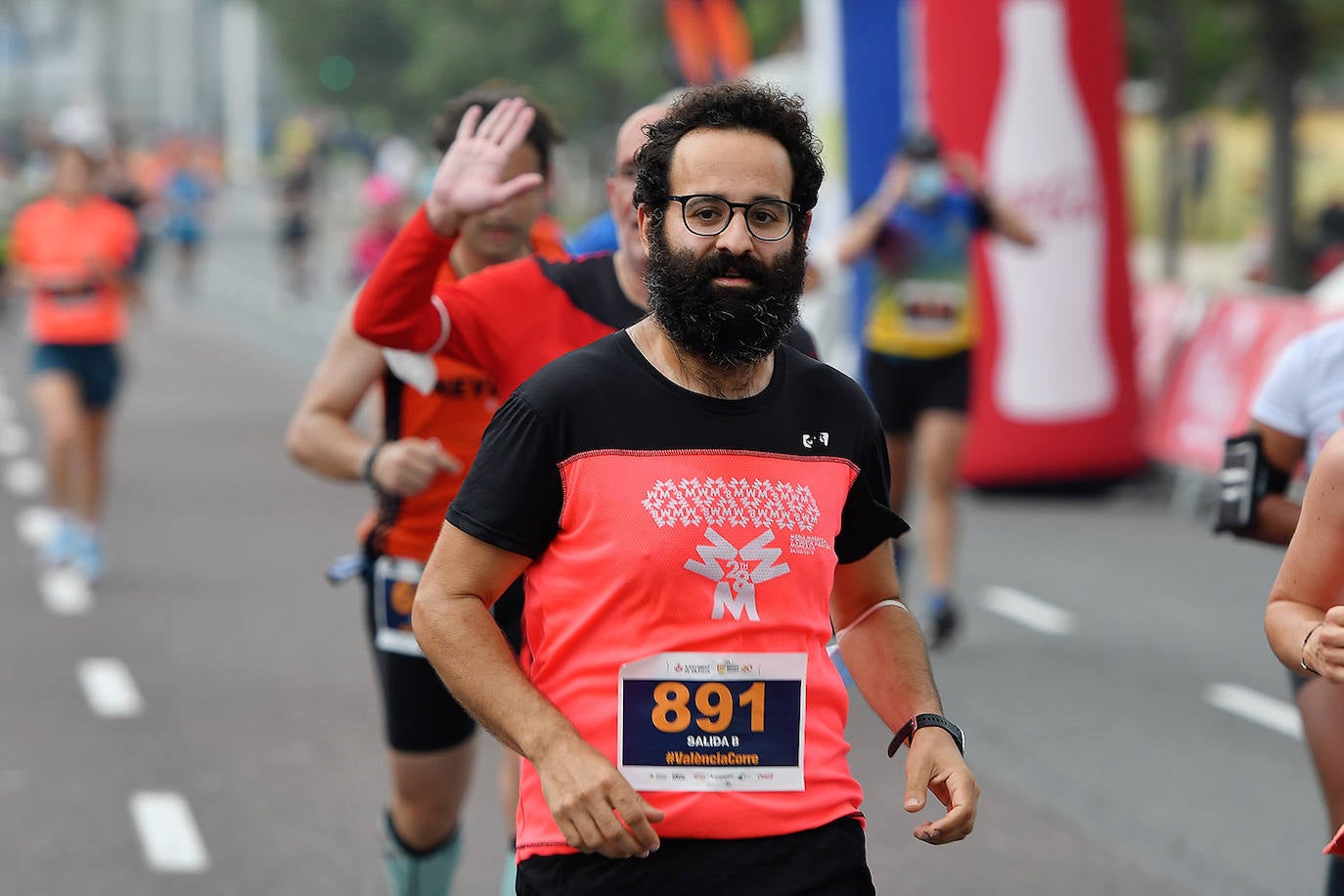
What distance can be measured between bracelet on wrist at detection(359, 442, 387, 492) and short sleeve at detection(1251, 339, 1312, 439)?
5.73 ft

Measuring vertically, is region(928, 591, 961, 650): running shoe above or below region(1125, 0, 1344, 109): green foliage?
below

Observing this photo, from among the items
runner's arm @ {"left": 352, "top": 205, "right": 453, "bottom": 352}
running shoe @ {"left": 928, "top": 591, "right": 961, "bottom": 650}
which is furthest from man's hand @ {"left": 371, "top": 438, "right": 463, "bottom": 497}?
running shoe @ {"left": 928, "top": 591, "right": 961, "bottom": 650}

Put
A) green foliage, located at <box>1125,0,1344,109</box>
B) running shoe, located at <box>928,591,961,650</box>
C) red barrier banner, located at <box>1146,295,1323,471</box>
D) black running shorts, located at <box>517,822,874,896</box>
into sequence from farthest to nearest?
1. green foliage, located at <box>1125,0,1344,109</box>
2. red barrier banner, located at <box>1146,295,1323,471</box>
3. running shoe, located at <box>928,591,961,650</box>
4. black running shorts, located at <box>517,822,874,896</box>

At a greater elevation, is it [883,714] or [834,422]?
[834,422]

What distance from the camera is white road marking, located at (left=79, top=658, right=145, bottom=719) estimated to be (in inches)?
298

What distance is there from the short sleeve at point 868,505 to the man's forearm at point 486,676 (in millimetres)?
545

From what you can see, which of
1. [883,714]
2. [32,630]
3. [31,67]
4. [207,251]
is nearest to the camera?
[883,714]

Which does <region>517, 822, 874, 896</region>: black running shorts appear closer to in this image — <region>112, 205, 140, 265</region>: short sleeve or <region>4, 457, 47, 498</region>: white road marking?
<region>112, 205, 140, 265</region>: short sleeve

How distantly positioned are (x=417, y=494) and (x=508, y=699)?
153cm

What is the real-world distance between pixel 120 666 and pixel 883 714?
5666mm

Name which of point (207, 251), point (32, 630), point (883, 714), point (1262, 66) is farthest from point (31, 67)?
point (883, 714)

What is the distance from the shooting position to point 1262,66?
21.4 m

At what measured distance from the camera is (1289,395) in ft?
13.5

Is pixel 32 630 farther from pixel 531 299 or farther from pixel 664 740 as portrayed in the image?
pixel 664 740
